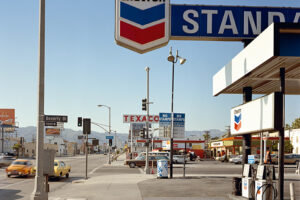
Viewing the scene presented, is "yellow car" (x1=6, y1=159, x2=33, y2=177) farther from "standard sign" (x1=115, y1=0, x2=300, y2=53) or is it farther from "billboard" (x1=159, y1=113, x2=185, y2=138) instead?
"standard sign" (x1=115, y1=0, x2=300, y2=53)

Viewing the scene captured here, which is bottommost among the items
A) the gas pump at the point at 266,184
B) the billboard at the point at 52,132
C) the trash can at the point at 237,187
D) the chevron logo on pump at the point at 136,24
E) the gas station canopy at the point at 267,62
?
the billboard at the point at 52,132

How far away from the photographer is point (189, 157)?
6769cm

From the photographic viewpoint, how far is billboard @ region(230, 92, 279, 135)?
409 inches

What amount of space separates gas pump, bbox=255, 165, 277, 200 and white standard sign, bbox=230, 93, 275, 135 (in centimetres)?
158

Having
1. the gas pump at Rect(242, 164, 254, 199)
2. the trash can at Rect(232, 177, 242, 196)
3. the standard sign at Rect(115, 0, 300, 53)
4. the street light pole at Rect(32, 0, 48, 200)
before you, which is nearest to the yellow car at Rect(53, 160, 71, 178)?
the trash can at Rect(232, 177, 242, 196)

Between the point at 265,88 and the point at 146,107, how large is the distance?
18620 mm

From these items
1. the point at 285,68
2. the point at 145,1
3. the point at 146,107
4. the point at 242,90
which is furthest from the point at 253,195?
the point at 146,107

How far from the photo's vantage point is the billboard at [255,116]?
1039cm

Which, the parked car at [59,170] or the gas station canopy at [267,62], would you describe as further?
the parked car at [59,170]

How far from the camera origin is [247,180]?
46.8 feet

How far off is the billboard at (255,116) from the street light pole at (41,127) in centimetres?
696

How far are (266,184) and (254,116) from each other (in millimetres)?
2635

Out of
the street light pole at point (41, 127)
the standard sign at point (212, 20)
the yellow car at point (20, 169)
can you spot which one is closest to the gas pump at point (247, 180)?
the standard sign at point (212, 20)

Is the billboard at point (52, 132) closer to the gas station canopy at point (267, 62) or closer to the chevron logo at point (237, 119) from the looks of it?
the gas station canopy at point (267, 62)
